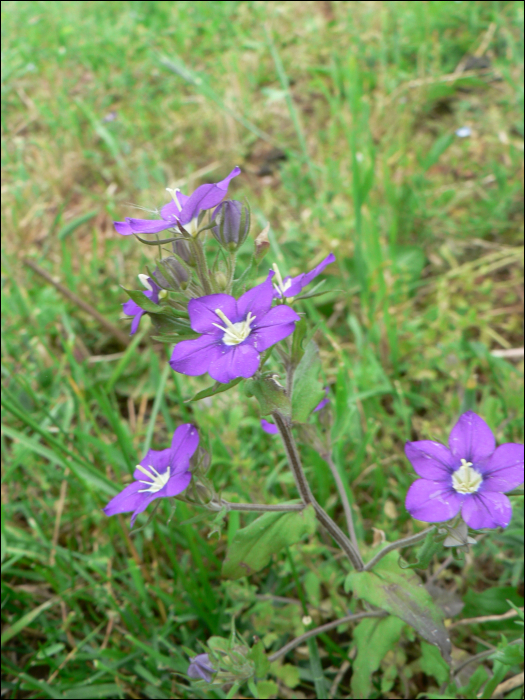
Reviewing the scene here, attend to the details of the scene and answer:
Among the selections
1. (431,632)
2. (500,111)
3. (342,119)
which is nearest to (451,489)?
(431,632)

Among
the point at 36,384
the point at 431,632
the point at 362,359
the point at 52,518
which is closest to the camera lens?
the point at 431,632

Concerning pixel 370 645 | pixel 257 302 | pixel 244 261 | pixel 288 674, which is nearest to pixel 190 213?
pixel 257 302

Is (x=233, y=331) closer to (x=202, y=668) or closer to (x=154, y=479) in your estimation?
(x=154, y=479)

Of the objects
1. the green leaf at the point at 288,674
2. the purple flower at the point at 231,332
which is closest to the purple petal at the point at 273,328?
the purple flower at the point at 231,332

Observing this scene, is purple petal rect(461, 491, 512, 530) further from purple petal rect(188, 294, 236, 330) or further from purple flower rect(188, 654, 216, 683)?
purple flower rect(188, 654, 216, 683)

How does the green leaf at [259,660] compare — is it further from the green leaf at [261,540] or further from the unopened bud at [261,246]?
the unopened bud at [261,246]

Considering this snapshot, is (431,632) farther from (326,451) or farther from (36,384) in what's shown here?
(36,384)
